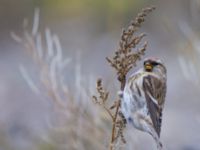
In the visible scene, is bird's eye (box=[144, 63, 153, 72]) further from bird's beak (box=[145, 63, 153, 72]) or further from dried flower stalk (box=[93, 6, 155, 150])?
dried flower stalk (box=[93, 6, 155, 150])

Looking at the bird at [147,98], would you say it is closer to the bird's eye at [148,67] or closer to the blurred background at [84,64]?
the bird's eye at [148,67]

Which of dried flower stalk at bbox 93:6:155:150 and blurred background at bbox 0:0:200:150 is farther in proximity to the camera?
blurred background at bbox 0:0:200:150

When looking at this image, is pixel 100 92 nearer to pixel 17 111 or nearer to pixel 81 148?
pixel 81 148

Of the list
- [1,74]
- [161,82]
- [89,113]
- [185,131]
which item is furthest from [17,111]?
[161,82]

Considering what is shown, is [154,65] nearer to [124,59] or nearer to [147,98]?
[147,98]

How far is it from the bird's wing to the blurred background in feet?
6.62

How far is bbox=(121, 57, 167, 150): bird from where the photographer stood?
529 cm

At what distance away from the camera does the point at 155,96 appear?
17.9 ft

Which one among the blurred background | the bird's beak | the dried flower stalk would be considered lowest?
the dried flower stalk

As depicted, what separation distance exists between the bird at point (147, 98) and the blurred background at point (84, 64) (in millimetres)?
2023

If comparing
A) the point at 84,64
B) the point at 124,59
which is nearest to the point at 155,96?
the point at 124,59

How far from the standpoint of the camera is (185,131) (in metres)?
12.3

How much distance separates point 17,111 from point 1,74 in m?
1.85

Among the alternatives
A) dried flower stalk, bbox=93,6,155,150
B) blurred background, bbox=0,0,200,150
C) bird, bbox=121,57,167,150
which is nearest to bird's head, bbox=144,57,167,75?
bird, bbox=121,57,167,150
